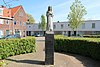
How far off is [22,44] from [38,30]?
4984cm

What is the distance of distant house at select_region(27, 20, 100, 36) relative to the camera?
5044 centimetres

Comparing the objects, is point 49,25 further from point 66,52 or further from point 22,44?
point 66,52

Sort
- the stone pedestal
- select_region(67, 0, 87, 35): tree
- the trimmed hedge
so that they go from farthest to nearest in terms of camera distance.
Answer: select_region(67, 0, 87, 35): tree
the trimmed hedge
the stone pedestal

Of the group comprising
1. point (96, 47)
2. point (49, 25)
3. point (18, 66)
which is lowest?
point (18, 66)

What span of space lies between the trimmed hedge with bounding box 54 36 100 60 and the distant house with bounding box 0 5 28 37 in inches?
960

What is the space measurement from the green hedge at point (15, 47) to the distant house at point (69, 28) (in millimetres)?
38990

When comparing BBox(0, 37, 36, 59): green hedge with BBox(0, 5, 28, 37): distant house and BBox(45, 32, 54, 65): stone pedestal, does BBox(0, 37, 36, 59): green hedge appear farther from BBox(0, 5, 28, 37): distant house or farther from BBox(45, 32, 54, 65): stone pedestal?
BBox(0, 5, 28, 37): distant house

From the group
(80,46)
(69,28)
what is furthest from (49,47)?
(69,28)

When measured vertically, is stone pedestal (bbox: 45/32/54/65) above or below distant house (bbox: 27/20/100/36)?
below

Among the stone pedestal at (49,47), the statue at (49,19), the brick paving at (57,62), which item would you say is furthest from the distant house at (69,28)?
the stone pedestal at (49,47)

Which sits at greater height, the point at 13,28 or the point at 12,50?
the point at 13,28

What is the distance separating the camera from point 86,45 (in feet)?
42.1

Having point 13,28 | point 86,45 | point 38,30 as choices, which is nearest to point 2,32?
point 13,28

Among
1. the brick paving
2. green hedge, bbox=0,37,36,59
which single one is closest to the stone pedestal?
the brick paving
